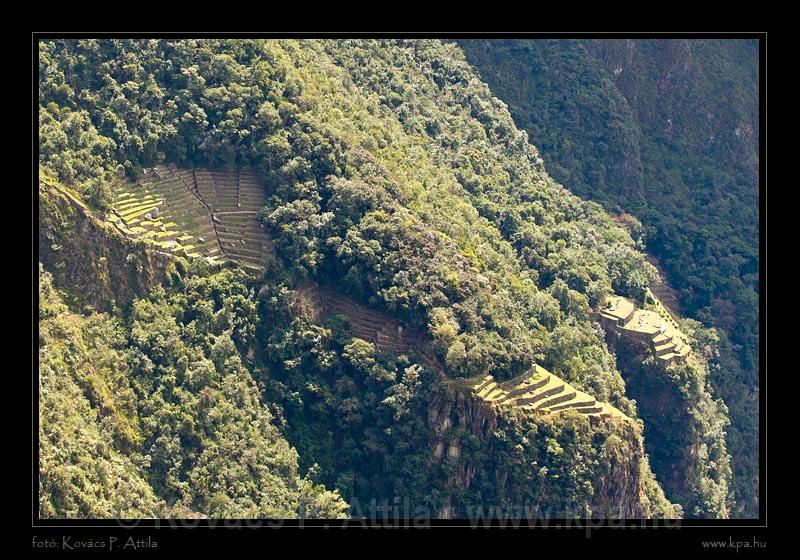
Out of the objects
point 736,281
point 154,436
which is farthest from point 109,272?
point 736,281

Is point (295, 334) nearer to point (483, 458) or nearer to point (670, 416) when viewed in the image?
point (483, 458)

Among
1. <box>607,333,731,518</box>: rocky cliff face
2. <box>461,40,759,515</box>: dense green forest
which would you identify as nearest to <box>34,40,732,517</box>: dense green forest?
<box>607,333,731,518</box>: rocky cliff face

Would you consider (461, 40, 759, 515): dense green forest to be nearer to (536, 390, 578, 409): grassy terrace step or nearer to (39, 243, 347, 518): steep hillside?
(536, 390, 578, 409): grassy terrace step

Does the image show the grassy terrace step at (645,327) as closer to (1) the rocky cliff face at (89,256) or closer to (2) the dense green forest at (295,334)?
(2) the dense green forest at (295,334)

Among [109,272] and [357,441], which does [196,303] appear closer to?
[109,272]

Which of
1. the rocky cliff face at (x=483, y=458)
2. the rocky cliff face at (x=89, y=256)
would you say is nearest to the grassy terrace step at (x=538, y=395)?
the rocky cliff face at (x=483, y=458)
